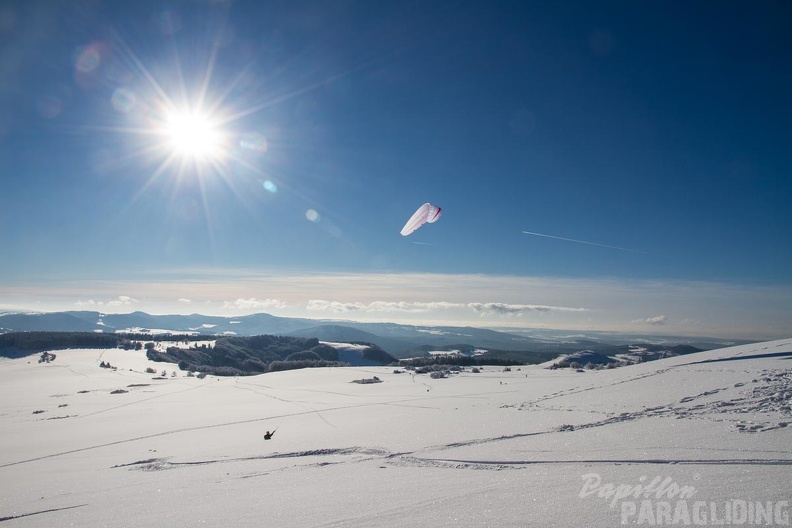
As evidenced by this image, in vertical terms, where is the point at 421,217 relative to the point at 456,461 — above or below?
above

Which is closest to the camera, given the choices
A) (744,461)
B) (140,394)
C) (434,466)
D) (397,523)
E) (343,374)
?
(397,523)

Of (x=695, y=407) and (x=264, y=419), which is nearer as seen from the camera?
(x=695, y=407)

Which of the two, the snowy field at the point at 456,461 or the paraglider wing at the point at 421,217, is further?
the paraglider wing at the point at 421,217

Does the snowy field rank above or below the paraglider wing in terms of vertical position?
below

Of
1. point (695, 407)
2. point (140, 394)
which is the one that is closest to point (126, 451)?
point (695, 407)

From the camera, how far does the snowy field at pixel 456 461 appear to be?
406cm

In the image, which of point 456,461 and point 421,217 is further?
point 421,217

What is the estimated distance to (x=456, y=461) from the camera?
240 inches

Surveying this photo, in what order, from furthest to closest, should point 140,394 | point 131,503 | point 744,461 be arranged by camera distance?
point 140,394
point 131,503
point 744,461

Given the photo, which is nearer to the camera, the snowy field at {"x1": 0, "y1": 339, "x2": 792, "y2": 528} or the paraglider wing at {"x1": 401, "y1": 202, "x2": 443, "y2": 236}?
the snowy field at {"x1": 0, "y1": 339, "x2": 792, "y2": 528}

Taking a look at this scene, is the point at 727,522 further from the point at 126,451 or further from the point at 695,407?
the point at 126,451

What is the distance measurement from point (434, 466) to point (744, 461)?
3.70 m

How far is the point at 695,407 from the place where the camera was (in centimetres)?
746

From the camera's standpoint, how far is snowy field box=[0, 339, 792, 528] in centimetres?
406
